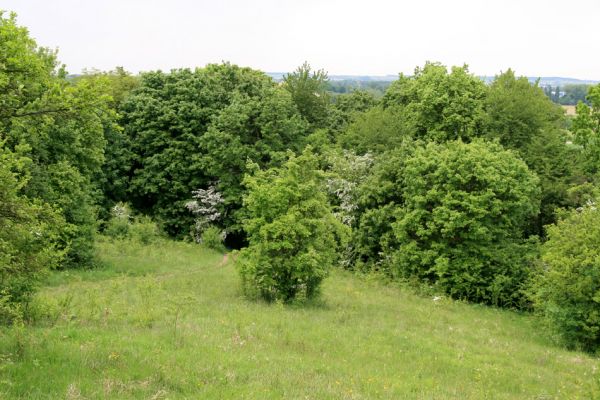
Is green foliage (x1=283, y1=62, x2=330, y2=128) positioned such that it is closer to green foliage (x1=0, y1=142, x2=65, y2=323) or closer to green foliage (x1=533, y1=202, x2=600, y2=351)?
A: green foliage (x1=533, y1=202, x2=600, y2=351)

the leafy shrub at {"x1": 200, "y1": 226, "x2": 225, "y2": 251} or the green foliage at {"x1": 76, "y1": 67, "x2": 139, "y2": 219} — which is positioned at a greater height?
Result: the green foliage at {"x1": 76, "y1": 67, "x2": 139, "y2": 219}

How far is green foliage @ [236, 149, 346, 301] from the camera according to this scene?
22.5 metres

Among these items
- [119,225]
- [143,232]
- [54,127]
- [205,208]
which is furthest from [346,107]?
[54,127]

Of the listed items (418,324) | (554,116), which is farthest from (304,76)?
(418,324)

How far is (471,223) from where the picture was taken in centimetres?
3094

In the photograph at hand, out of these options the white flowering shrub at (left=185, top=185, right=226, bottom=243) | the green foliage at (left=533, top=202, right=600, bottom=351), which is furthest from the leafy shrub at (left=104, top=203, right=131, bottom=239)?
the green foliage at (left=533, top=202, right=600, bottom=351)

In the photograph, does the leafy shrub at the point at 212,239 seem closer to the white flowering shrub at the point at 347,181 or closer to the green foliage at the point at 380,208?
the white flowering shrub at the point at 347,181

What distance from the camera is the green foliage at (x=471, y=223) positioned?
31.2m

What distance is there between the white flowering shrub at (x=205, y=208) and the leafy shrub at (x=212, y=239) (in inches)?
32.1

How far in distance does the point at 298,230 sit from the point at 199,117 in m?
26.8

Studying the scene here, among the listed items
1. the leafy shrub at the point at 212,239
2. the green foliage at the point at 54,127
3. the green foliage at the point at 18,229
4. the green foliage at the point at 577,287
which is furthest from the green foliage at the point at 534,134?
the green foliage at the point at 18,229

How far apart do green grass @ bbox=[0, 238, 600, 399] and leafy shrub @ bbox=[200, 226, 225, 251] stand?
58.6 feet

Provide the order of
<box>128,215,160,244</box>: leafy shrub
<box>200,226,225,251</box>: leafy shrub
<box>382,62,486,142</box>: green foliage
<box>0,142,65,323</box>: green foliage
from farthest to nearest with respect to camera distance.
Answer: <box>200,226,225,251</box>: leafy shrub → <box>128,215,160,244</box>: leafy shrub → <box>382,62,486,142</box>: green foliage → <box>0,142,65,323</box>: green foliage

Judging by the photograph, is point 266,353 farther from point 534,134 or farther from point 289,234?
point 534,134
